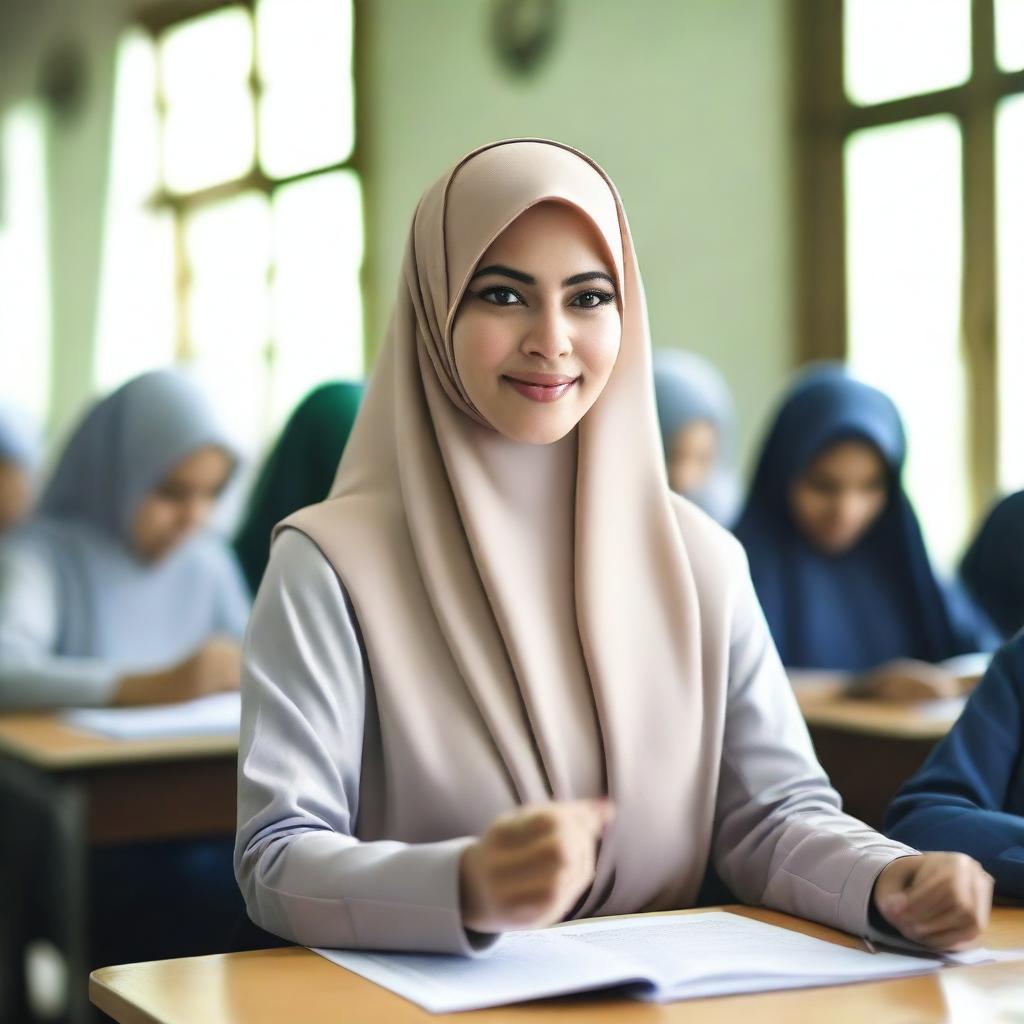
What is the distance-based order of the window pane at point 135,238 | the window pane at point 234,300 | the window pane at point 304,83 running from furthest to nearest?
the window pane at point 135,238 → the window pane at point 234,300 → the window pane at point 304,83

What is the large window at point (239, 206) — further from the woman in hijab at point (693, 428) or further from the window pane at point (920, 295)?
the window pane at point (920, 295)

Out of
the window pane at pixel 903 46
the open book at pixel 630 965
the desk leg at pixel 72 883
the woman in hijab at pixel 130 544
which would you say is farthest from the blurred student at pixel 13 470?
the open book at pixel 630 965

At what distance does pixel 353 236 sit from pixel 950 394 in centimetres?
300

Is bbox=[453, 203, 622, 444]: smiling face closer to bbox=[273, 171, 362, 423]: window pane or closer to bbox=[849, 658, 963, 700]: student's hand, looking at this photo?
bbox=[849, 658, 963, 700]: student's hand

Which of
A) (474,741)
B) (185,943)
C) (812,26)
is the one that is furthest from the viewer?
(812,26)

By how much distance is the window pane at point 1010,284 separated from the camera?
489 centimetres

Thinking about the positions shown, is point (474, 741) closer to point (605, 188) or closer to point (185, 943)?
point (605, 188)

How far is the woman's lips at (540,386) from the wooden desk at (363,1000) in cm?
50

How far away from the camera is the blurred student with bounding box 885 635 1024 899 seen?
1459 millimetres

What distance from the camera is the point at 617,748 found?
1.38 m

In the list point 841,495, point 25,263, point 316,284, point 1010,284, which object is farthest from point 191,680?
point 25,263

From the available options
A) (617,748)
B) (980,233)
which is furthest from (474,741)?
(980,233)

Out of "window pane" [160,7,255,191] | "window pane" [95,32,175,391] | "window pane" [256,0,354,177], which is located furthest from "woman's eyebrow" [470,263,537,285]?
"window pane" [95,32,175,391]

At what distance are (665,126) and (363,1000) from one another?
16.4ft
